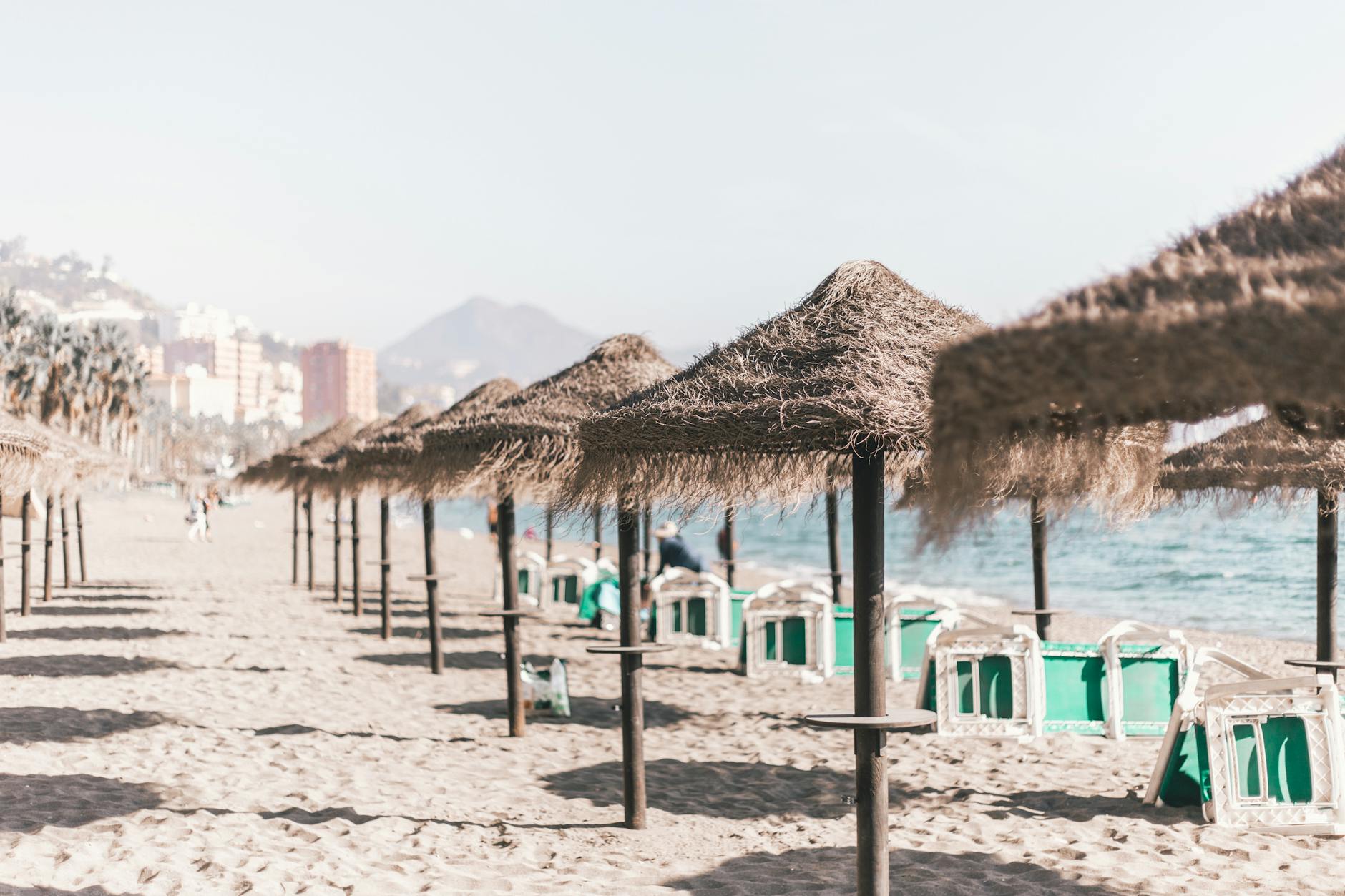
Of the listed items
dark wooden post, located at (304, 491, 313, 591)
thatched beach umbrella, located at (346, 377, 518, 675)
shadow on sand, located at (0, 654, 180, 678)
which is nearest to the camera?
thatched beach umbrella, located at (346, 377, 518, 675)

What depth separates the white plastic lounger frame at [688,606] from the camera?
1134 cm

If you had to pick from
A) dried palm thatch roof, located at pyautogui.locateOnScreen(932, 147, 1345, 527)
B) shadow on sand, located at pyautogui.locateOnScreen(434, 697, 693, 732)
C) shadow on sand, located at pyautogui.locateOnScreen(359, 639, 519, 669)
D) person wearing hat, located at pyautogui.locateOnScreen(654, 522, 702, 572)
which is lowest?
shadow on sand, located at pyautogui.locateOnScreen(434, 697, 693, 732)

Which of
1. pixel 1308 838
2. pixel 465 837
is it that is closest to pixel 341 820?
pixel 465 837

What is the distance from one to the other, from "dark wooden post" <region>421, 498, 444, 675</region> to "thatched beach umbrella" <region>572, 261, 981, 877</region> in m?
5.21

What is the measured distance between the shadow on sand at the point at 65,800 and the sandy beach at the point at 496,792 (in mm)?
21

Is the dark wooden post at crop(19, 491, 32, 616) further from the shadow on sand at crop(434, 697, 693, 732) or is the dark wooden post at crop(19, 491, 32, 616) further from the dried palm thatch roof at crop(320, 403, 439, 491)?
the shadow on sand at crop(434, 697, 693, 732)

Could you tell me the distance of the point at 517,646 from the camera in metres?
8.03

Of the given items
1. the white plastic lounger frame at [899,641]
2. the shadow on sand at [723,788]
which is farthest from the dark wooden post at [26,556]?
the white plastic lounger frame at [899,641]

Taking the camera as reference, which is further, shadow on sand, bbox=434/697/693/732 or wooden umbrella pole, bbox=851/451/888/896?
shadow on sand, bbox=434/697/693/732

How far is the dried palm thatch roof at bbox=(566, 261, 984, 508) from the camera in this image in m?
3.90

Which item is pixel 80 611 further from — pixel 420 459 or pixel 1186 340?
pixel 1186 340

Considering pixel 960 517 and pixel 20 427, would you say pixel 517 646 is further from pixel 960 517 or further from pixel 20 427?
pixel 960 517

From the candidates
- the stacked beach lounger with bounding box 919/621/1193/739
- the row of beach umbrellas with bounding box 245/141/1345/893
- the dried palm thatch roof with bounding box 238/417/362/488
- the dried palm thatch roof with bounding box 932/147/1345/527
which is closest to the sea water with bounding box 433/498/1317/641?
the row of beach umbrellas with bounding box 245/141/1345/893

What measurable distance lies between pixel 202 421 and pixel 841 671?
126461mm
